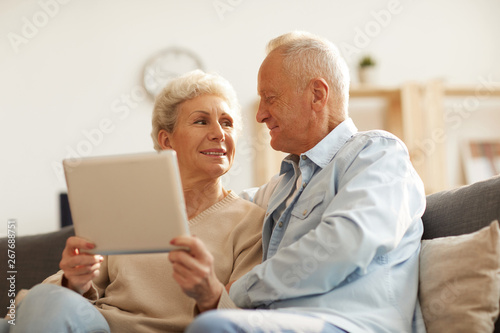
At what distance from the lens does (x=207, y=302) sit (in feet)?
4.36

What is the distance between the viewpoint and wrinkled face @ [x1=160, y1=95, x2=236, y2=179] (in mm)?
1859

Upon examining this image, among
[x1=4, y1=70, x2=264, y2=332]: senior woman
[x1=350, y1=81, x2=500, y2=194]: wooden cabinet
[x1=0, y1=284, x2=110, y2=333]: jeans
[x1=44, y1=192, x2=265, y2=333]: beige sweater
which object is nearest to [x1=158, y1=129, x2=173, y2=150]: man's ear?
[x1=4, y1=70, x2=264, y2=332]: senior woman

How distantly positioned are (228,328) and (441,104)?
3264 millimetres

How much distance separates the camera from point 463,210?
4.99ft

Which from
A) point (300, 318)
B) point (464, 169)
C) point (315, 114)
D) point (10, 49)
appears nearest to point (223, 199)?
point (315, 114)

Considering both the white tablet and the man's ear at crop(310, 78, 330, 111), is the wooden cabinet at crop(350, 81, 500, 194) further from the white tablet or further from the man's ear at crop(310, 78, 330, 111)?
the white tablet

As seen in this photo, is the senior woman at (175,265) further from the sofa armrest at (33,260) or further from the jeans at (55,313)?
the sofa armrest at (33,260)

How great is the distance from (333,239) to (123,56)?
2.94 meters

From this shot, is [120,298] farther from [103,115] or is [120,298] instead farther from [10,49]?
[10,49]

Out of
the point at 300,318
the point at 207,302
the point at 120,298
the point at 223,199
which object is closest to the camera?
the point at 300,318

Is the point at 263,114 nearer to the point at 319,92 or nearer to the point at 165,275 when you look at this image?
the point at 319,92

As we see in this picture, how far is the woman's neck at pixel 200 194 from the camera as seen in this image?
1.86 metres

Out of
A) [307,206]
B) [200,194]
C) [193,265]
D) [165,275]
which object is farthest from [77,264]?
[307,206]

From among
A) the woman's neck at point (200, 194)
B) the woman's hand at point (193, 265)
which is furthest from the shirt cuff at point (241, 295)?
the woman's neck at point (200, 194)
